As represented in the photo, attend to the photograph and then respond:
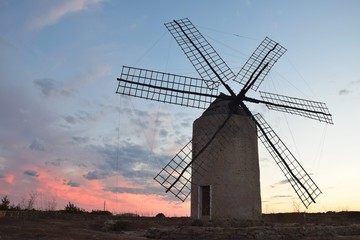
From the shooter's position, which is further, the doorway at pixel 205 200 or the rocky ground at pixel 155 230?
the doorway at pixel 205 200

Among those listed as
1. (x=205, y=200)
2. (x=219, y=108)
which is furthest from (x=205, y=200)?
(x=219, y=108)

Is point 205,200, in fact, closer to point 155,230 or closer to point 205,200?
point 205,200

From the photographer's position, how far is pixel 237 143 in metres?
16.3

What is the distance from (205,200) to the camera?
16.7 meters

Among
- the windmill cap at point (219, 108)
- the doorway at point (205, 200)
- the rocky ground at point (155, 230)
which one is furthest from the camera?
the windmill cap at point (219, 108)

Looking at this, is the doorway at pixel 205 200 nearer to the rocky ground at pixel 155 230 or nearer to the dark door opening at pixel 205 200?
the dark door opening at pixel 205 200

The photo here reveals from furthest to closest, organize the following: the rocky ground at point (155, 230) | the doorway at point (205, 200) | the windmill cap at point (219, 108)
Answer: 1. the windmill cap at point (219, 108)
2. the doorway at point (205, 200)
3. the rocky ground at point (155, 230)

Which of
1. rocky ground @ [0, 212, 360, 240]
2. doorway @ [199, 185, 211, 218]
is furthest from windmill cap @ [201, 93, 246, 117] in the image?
rocky ground @ [0, 212, 360, 240]

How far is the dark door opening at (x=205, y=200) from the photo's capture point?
1654 centimetres

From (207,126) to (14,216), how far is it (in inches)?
360

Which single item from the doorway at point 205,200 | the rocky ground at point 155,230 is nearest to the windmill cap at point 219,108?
the doorway at point 205,200

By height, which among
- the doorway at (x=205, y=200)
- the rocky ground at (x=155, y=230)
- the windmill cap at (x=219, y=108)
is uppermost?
the windmill cap at (x=219, y=108)

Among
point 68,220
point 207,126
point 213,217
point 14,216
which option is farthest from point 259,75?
point 14,216

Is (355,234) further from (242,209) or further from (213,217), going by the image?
(213,217)
